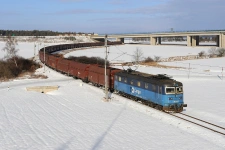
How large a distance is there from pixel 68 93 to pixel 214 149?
2191cm

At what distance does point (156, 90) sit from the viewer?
2677 centimetres

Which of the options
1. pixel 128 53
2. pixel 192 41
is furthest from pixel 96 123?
pixel 192 41

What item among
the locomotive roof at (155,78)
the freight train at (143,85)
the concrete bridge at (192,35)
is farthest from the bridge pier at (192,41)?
the locomotive roof at (155,78)

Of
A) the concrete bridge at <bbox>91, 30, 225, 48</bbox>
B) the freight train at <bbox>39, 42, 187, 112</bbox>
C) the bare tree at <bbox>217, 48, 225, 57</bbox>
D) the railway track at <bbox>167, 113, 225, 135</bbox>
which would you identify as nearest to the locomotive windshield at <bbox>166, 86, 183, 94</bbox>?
the freight train at <bbox>39, 42, 187, 112</bbox>

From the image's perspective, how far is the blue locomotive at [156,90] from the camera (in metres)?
25.9

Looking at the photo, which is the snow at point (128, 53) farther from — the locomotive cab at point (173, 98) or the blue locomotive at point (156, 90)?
the locomotive cab at point (173, 98)

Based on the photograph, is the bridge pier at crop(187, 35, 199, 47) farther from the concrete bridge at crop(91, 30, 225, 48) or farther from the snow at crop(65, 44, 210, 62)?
the snow at crop(65, 44, 210, 62)

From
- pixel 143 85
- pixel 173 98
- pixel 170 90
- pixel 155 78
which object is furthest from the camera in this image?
pixel 143 85

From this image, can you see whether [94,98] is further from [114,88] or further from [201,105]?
[201,105]

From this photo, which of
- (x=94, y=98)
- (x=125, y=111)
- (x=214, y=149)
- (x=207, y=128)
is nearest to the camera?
(x=214, y=149)

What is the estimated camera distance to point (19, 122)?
23.3 m

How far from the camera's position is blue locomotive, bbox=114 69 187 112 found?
85.1 feet

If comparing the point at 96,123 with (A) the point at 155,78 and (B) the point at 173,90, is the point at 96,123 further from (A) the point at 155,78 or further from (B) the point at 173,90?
(A) the point at 155,78

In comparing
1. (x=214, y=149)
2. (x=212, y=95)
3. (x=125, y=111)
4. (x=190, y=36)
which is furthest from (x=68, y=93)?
(x=190, y=36)
